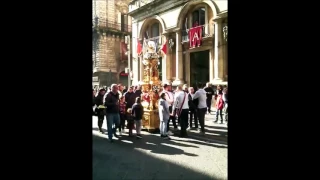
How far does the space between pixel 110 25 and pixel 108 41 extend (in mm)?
2051

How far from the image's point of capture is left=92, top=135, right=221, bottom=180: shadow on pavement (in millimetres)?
4449

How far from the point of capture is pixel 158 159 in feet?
18.1

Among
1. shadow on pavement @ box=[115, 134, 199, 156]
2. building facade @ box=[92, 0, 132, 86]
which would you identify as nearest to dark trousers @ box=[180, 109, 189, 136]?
shadow on pavement @ box=[115, 134, 199, 156]

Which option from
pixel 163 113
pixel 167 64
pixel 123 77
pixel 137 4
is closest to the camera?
pixel 163 113

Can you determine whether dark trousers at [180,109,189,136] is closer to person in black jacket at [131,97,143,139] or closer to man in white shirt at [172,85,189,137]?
man in white shirt at [172,85,189,137]

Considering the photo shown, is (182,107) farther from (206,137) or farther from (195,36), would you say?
(195,36)

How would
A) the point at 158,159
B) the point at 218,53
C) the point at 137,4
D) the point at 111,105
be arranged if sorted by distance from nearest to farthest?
the point at 158,159
the point at 111,105
the point at 218,53
the point at 137,4

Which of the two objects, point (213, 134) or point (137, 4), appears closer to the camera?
point (213, 134)

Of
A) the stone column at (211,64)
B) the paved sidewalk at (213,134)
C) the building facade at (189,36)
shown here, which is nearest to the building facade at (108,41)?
the building facade at (189,36)

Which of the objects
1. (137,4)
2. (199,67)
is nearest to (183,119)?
(199,67)
